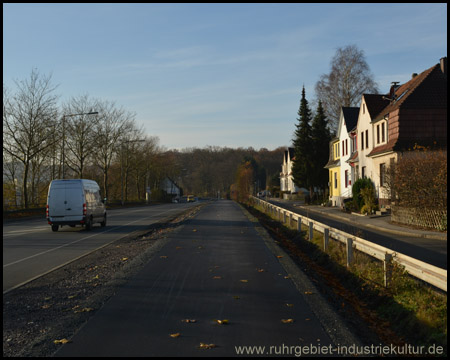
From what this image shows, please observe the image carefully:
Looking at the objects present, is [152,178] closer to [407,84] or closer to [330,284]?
[407,84]

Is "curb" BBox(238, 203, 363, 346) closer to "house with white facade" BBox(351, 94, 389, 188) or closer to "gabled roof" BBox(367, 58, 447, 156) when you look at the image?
"gabled roof" BBox(367, 58, 447, 156)

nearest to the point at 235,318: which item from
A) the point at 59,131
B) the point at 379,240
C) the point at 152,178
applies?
the point at 379,240

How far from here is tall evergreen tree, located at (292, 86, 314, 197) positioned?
183 ft

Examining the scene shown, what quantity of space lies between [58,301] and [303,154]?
5115 centimetres

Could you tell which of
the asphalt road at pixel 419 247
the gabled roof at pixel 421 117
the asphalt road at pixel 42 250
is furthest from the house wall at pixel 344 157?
the asphalt road at pixel 42 250

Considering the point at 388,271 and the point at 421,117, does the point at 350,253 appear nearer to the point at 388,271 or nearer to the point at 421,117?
the point at 388,271

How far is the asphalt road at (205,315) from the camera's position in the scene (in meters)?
4.89

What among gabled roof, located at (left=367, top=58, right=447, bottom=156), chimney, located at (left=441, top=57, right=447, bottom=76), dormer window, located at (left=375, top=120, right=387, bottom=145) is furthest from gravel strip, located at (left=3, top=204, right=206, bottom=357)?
chimney, located at (left=441, top=57, right=447, bottom=76)

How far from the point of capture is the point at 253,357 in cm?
461

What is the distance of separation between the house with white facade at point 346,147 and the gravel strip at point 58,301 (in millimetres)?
33685

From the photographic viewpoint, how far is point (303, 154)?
56406 mm

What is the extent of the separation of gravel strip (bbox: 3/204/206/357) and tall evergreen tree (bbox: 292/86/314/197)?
4568 cm

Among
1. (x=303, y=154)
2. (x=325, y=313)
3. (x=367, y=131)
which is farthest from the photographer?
(x=303, y=154)

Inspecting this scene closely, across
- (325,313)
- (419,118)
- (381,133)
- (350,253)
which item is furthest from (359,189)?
(325,313)
